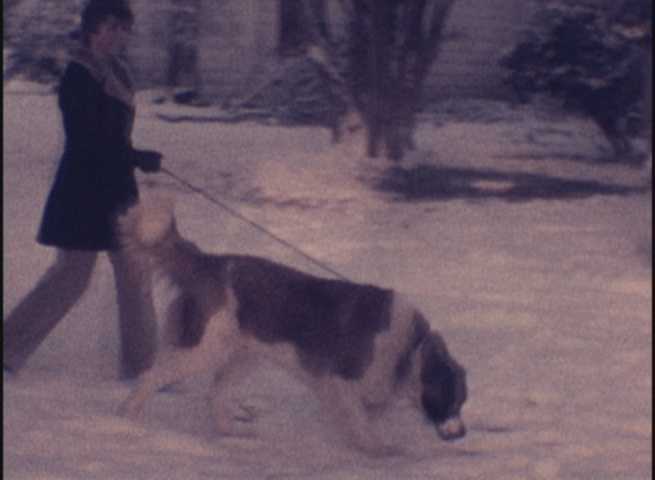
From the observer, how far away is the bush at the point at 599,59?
1572cm

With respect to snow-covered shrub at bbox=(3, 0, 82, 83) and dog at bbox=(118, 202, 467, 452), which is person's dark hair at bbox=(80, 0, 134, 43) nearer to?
dog at bbox=(118, 202, 467, 452)

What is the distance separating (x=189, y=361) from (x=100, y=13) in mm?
1532

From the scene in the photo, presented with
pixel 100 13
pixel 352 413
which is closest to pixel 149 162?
pixel 100 13

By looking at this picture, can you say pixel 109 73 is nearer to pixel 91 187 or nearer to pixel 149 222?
pixel 91 187

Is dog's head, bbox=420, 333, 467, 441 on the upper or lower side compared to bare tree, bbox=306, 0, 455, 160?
upper

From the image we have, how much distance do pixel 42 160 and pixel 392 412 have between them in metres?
9.27

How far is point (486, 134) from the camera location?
61.5 ft

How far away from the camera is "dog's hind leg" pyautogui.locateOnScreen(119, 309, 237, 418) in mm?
5406

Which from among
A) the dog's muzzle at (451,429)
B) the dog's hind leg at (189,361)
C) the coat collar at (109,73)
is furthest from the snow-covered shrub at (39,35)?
the dog's muzzle at (451,429)

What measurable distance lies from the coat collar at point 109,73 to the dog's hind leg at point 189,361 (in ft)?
3.63

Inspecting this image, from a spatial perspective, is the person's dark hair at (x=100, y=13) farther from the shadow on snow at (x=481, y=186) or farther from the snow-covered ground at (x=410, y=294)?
the shadow on snow at (x=481, y=186)

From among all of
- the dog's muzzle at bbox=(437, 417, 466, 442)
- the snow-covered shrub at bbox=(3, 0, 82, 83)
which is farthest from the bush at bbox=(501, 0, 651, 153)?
the dog's muzzle at bbox=(437, 417, 466, 442)

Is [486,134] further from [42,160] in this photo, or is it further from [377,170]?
[42,160]

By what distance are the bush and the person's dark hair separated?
10.2 meters
